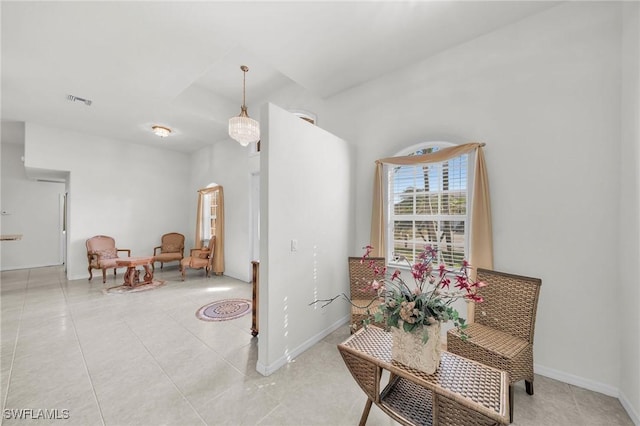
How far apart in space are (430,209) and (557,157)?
117 centimetres

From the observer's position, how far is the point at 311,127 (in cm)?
266

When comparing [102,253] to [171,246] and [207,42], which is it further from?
[207,42]

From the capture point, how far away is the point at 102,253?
531 centimetres

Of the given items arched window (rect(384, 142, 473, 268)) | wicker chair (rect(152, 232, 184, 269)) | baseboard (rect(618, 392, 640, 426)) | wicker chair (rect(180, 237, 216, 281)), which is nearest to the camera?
baseboard (rect(618, 392, 640, 426))

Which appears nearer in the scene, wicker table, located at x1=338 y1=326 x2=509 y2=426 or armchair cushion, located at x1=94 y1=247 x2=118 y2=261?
wicker table, located at x1=338 y1=326 x2=509 y2=426

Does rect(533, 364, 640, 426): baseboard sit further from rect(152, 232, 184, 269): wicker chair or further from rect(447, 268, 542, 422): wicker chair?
rect(152, 232, 184, 269): wicker chair

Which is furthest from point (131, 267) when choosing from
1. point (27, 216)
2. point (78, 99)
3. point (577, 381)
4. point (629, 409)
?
point (629, 409)

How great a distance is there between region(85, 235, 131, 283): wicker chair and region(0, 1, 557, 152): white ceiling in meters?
2.81

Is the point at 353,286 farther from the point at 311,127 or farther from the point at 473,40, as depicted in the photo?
the point at 473,40

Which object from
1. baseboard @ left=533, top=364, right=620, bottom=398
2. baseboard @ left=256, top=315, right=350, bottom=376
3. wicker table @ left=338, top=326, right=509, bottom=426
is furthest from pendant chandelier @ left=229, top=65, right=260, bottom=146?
baseboard @ left=533, top=364, right=620, bottom=398

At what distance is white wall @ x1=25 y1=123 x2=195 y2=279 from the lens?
520cm

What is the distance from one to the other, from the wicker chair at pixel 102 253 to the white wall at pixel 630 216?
23.5 feet

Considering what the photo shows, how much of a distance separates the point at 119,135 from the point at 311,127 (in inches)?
219

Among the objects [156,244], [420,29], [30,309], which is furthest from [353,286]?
[156,244]
